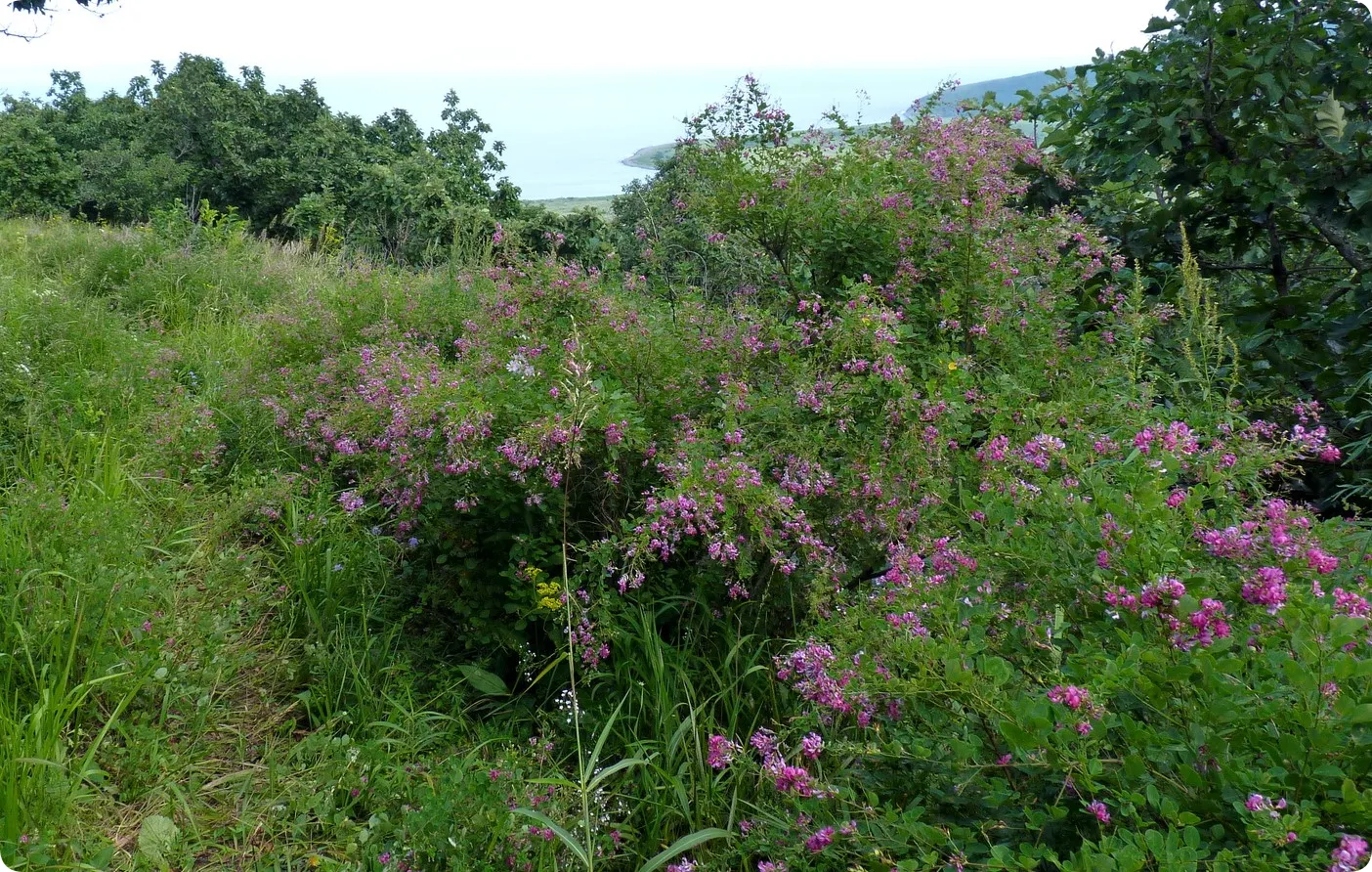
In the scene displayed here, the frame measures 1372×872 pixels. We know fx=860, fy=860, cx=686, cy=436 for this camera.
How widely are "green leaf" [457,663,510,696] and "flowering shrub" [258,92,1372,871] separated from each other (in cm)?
11

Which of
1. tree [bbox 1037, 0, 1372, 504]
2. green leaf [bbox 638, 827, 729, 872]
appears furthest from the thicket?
tree [bbox 1037, 0, 1372, 504]

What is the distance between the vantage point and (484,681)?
2.85 meters

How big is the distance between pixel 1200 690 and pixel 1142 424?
1066mm

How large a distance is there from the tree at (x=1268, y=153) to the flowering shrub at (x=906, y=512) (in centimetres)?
28

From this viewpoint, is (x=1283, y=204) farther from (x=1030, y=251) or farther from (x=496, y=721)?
(x=496, y=721)

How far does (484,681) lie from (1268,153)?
136 inches

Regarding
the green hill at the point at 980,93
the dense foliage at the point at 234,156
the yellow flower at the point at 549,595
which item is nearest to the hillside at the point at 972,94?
the green hill at the point at 980,93

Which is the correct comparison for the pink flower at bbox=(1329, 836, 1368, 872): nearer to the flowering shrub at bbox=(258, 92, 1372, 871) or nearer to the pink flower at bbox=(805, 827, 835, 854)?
the flowering shrub at bbox=(258, 92, 1372, 871)

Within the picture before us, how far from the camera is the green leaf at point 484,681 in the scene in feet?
9.30

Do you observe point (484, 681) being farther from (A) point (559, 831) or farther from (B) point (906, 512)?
(B) point (906, 512)

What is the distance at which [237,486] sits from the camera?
3.88 m

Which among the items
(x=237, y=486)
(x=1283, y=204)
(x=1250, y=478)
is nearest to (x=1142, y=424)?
(x=1250, y=478)

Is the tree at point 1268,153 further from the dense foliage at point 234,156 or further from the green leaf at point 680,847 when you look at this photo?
the dense foliage at point 234,156

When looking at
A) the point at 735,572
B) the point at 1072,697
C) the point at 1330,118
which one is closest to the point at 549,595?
the point at 735,572
